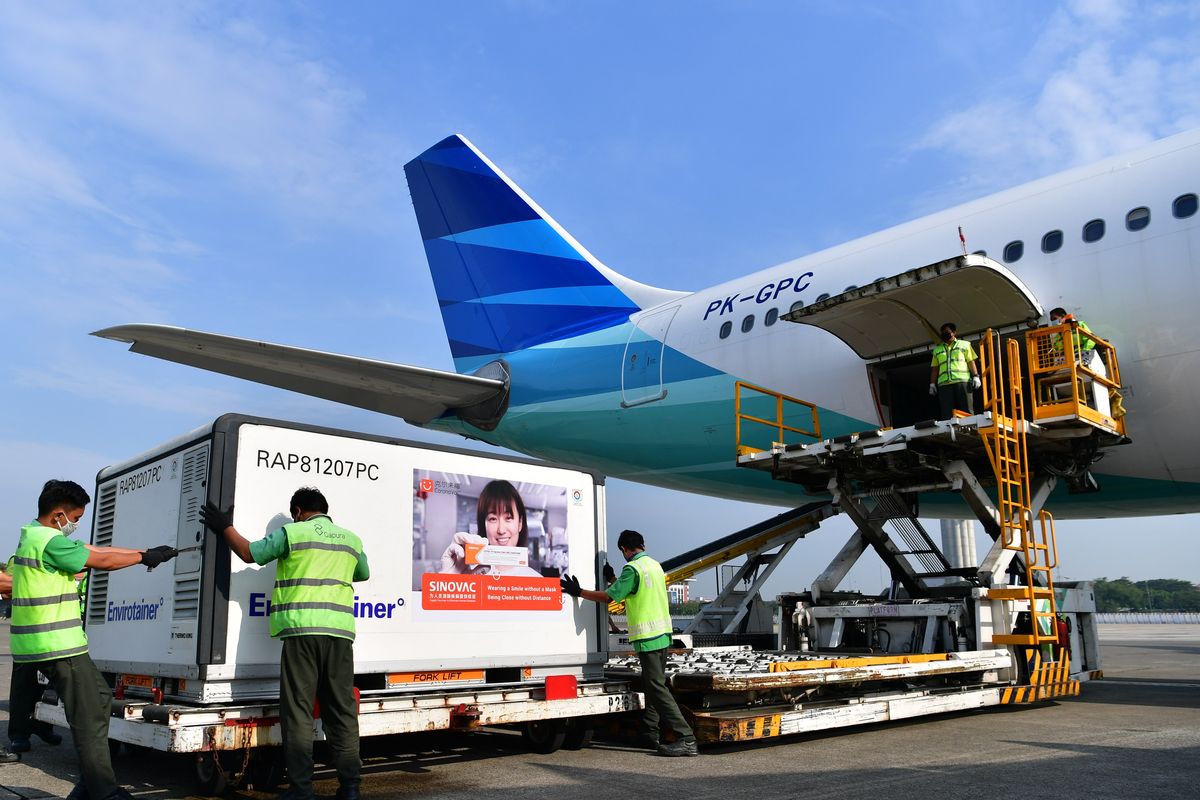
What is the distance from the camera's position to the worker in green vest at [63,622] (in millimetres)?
4547

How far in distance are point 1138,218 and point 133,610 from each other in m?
9.29

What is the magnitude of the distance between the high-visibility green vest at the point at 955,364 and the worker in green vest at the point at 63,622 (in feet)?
23.1

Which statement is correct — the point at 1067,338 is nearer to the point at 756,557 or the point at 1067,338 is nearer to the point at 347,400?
the point at 756,557

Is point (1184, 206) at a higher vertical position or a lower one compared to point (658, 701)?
higher

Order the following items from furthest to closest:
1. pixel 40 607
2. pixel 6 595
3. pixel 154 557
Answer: pixel 6 595, pixel 154 557, pixel 40 607

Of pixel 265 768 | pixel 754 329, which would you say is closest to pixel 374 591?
pixel 265 768

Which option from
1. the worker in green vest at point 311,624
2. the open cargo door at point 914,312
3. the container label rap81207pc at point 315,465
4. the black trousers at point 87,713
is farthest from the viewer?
the open cargo door at point 914,312

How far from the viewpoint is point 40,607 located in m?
4.66

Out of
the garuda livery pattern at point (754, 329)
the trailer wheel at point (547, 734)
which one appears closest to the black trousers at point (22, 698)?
the trailer wheel at point (547, 734)

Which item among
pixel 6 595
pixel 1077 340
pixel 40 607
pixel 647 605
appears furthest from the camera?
pixel 1077 340

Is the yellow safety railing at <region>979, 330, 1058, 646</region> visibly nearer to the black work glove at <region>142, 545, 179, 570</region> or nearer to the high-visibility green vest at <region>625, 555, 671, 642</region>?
the high-visibility green vest at <region>625, 555, 671, 642</region>

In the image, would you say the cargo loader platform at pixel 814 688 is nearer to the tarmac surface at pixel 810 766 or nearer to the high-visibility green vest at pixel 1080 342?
the tarmac surface at pixel 810 766

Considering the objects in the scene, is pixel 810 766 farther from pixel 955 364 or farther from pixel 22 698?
pixel 955 364

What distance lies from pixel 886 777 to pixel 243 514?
3835 millimetres
